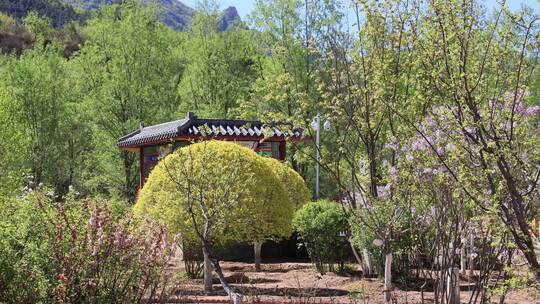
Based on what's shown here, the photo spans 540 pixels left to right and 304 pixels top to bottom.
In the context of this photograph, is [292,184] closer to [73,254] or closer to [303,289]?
[303,289]

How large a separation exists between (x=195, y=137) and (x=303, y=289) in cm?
753

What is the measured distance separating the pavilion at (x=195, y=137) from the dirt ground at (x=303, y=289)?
4.32 m

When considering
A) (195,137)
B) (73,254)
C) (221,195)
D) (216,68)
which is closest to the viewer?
(73,254)

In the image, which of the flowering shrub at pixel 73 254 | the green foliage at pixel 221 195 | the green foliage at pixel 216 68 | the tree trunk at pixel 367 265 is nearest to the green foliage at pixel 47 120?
the green foliage at pixel 216 68

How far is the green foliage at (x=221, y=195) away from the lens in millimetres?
10000

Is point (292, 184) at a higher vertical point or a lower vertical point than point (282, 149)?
lower

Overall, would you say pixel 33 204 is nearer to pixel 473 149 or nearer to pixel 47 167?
pixel 473 149

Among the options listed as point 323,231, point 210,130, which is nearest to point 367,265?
point 323,231

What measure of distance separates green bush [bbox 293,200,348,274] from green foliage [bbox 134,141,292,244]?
1.51 feet

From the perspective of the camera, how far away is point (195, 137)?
1659 cm

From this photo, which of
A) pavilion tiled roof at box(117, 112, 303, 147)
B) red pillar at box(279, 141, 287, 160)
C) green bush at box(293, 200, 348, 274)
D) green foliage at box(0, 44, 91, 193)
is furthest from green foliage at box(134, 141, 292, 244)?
green foliage at box(0, 44, 91, 193)

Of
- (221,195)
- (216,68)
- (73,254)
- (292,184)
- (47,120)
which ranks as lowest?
(73,254)

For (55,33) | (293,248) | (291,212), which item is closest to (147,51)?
(293,248)

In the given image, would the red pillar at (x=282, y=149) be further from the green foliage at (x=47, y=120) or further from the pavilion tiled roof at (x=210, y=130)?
the green foliage at (x=47, y=120)
